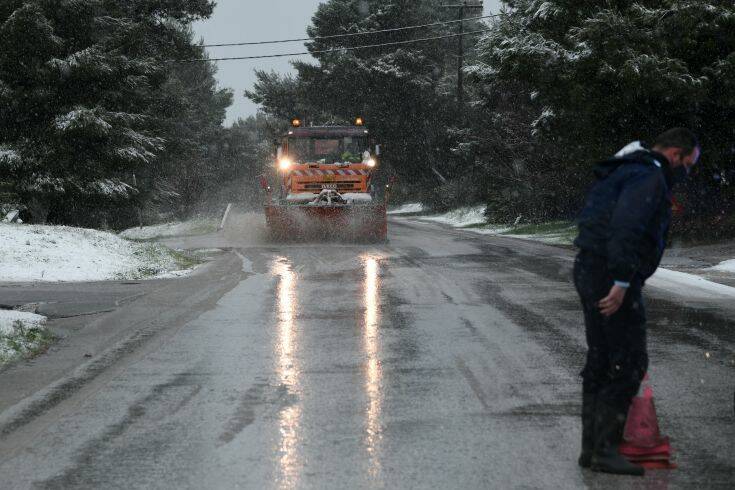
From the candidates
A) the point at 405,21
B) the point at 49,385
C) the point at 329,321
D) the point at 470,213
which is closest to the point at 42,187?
the point at 329,321

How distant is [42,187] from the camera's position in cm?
2386

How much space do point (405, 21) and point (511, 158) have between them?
25108mm

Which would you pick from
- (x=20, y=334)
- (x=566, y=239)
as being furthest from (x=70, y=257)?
(x=566, y=239)

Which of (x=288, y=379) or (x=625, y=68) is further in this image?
(x=625, y=68)

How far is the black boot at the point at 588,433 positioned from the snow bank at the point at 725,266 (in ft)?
37.5

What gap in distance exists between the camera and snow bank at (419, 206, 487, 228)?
41.0 meters

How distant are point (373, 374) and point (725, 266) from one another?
34.8ft

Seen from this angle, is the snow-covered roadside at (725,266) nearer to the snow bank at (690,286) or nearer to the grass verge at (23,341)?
the snow bank at (690,286)

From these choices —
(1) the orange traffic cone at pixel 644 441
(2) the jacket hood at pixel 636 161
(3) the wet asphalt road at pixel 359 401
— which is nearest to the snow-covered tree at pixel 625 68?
(3) the wet asphalt road at pixel 359 401

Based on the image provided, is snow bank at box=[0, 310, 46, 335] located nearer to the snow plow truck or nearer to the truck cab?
the snow plow truck

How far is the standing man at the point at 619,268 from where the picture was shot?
4.66 meters

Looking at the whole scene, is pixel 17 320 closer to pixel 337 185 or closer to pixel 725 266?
pixel 725 266

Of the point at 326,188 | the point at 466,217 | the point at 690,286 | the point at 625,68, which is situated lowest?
the point at 466,217

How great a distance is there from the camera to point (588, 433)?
16.3ft
